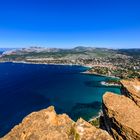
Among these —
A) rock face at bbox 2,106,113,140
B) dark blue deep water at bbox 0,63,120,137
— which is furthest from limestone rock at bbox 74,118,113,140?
dark blue deep water at bbox 0,63,120,137

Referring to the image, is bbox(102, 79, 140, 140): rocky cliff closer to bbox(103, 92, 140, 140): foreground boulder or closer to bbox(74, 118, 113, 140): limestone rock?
bbox(103, 92, 140, 140): foreground boulder

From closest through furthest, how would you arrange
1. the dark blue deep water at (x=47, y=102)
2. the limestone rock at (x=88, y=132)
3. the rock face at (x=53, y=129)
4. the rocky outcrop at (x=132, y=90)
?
the limestone rock at (x=88, y=132)
the rock face at (x=53, y=129)
the rocky outcrop at (x=132, y=90)
the dark blue deep water at (x=47, y=102)

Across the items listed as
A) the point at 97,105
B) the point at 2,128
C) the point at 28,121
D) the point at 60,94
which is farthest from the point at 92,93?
the point at 28,121

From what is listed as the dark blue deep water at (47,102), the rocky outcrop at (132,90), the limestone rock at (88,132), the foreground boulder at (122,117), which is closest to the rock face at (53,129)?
the limestone rock at (88,132)

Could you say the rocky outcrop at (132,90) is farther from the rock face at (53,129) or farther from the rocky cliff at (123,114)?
the rock face at (53,129)

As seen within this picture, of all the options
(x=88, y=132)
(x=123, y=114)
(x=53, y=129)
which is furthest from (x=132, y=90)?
(x=53, y=129)

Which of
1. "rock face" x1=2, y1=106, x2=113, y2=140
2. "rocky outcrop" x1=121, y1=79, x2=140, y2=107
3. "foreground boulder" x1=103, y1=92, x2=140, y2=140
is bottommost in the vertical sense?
"rock face" x1=2, y1=106, x2=113, y2=140

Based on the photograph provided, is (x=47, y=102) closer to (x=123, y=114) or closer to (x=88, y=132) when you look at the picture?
(x=123, y=114)
